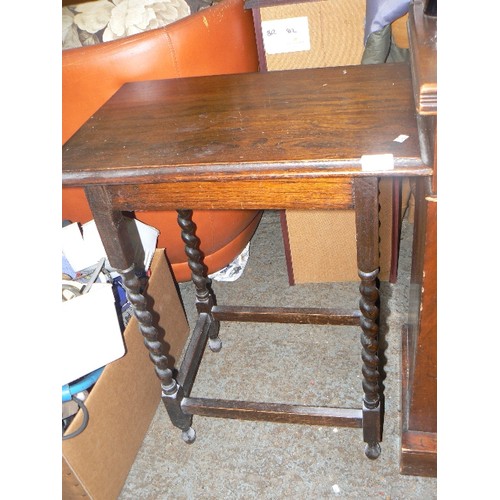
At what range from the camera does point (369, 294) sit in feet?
3.29

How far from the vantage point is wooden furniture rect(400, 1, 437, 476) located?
30.2 inches

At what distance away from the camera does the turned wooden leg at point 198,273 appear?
1404mm

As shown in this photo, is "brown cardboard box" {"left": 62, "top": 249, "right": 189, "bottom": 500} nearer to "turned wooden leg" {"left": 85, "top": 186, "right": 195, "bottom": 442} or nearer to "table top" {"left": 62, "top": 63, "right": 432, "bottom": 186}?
"turned wooden leg" {"left": 85, "top": 186, "right": 195, "bottom": 442}

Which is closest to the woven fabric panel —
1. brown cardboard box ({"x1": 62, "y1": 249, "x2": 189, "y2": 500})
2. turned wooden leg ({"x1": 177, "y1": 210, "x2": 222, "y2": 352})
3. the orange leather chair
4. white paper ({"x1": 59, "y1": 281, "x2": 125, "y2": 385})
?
the orange leather chair

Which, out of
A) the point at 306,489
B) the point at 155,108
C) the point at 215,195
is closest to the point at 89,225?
the point at 155,108

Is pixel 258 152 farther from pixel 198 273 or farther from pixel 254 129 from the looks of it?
pixel 198 273

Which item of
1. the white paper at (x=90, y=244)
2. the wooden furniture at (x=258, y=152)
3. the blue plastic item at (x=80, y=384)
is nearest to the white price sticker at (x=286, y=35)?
the wooden furniture at (x=258, y=152)

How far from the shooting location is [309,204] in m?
0.88

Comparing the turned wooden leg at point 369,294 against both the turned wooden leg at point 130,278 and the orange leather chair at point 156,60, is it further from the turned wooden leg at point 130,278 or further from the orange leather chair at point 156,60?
the orange leather chair at point 156,60

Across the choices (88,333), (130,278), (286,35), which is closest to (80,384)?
(88,333)

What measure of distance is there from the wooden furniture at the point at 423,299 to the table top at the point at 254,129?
77 millimetres

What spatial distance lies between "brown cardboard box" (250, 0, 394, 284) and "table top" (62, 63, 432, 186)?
0.36 meters

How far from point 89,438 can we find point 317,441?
0.56 meters
